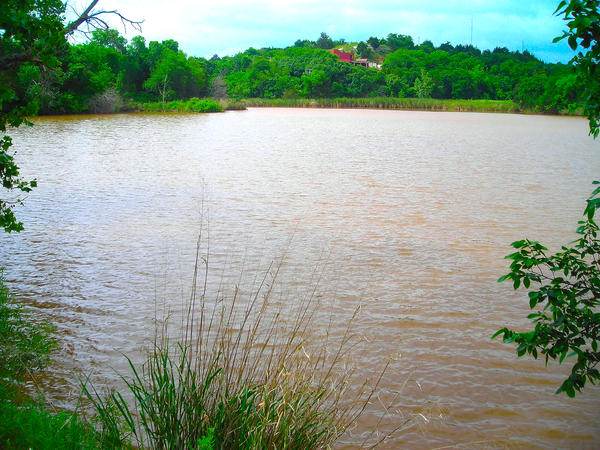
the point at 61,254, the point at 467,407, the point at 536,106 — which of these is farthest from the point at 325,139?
the point at 536,106

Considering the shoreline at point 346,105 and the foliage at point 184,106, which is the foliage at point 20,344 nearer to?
the shoreline at point 346,105

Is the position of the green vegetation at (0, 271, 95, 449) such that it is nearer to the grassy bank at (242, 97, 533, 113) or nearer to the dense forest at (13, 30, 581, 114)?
the dense forest at (13, 30, 581, 114)

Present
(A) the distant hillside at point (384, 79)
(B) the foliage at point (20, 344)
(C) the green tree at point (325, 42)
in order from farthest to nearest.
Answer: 1. (C) the green tree at point (325, 42)
2. (A) the distant hillside at point (384, 79)
3. (B) the foliage at point (20, 344)

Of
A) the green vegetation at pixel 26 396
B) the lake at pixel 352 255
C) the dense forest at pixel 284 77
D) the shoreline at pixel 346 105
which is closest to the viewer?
the green vegetation at pixel 26 396

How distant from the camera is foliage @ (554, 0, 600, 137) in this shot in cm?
252

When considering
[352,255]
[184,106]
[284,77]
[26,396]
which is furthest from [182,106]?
[26,396]

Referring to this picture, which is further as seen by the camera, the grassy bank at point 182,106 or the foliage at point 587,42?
the grassy bank at point 182,106

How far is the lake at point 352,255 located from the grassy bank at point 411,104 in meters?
45.0

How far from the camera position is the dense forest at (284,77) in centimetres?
4247

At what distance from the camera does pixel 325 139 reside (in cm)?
2497

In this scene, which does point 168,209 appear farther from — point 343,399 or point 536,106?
point 536,106

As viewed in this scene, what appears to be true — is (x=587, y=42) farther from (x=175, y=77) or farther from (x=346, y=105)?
(x=346, y=105)

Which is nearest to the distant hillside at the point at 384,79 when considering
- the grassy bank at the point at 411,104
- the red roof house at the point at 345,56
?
the grassy bank at the point at 411,104

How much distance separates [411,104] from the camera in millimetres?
62188
